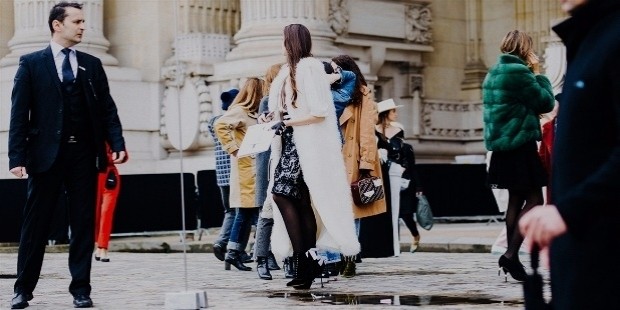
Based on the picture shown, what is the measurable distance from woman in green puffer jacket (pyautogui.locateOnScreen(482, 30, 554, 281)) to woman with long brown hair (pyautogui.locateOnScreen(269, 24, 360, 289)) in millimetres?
1120

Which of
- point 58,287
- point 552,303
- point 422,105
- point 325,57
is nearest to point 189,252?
point 325,57

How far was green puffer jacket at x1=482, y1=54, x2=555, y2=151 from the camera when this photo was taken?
10148mm

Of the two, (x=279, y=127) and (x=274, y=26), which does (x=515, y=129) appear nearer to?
(x=279, y=127)

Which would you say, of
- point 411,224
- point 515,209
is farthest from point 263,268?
point 411,224

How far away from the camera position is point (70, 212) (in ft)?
29.6

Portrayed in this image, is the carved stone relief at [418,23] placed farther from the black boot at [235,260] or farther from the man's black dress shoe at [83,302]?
the man's black dress shoe at [83,302]

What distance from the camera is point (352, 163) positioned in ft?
36.9

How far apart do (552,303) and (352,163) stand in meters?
7.46

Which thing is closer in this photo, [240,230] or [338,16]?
[240,230]

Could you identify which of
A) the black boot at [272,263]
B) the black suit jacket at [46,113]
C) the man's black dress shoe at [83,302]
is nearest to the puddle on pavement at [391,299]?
the man's black dress shoe at [83,302]

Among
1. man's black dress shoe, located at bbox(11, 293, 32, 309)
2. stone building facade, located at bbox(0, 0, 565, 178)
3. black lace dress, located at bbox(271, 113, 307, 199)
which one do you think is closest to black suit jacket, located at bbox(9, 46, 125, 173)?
man's black dress shoe, located at bbox(11, 293, 32, 309)

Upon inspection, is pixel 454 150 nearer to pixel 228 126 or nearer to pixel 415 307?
pixel 228 126

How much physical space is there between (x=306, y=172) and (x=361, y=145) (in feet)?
3.91

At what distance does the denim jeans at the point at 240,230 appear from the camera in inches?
501
